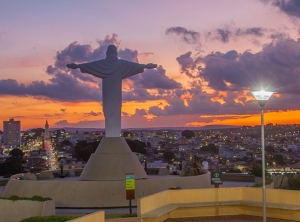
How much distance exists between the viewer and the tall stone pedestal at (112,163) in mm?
21375

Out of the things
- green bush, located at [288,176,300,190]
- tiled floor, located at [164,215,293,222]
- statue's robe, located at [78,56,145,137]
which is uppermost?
statue's robe, located at [78,56,145,137]

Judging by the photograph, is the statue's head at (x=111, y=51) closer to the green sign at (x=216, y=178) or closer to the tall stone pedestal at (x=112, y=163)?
the tall stone pedestal at (x=112, y=163)

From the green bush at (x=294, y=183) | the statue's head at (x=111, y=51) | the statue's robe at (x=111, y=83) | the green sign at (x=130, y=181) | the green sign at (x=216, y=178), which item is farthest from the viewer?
the statue's head at (x=111, y=51)

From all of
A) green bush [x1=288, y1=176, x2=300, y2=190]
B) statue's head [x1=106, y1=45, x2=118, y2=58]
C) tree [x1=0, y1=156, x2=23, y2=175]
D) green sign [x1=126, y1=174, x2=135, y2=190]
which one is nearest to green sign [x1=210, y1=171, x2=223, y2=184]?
green bush [x1=288, y1=176, x2=300, y2=190]

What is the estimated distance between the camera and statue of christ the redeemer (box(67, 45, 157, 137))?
2314 cm

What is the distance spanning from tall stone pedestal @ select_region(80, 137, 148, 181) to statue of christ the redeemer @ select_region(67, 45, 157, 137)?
0.79m

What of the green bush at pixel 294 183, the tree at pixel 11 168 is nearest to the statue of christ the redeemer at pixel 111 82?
the green bush at pixel 294 183

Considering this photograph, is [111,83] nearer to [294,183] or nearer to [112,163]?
[112,163]

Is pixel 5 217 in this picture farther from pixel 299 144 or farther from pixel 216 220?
pixel 299 144

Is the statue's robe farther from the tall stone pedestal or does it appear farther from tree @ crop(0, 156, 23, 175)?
tree @ crop(0, 156, 23, 175)

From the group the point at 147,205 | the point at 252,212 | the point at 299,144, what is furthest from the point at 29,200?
the point at 299,144

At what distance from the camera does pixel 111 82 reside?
911 inches

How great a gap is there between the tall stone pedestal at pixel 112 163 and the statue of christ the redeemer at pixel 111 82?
2.60 feet

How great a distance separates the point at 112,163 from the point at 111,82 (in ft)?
12.9
